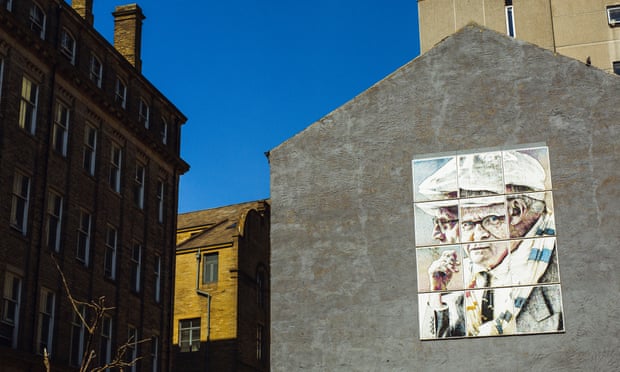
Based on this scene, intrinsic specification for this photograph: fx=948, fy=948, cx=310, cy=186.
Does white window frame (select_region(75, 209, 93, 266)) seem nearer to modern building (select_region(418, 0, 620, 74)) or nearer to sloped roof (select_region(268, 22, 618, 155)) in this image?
sloped roof (select_region(268, 22, 618, 155))

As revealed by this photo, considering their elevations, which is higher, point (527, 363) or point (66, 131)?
point (66, 131)

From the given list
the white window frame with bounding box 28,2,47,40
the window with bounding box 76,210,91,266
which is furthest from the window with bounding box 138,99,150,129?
the white window frame with bounding box 28,2,47,40

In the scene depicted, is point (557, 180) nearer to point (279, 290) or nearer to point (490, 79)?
point (490, 79)

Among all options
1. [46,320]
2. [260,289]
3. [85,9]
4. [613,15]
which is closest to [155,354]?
[46,320]

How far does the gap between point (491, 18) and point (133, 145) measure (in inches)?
636

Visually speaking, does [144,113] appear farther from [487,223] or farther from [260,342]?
[487,223]

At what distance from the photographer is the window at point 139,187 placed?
1597 inches

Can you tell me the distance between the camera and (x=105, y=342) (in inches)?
1420

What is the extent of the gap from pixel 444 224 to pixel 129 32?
25.3 metres

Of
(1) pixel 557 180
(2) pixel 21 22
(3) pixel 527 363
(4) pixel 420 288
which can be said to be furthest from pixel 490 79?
(2) pixel 21 22

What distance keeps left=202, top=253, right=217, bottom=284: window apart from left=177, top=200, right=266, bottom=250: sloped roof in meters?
0.69

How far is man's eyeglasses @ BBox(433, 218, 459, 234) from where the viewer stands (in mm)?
22016

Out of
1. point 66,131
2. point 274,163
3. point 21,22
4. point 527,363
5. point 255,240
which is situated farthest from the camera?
point 255,240

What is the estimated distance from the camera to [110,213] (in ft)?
123
